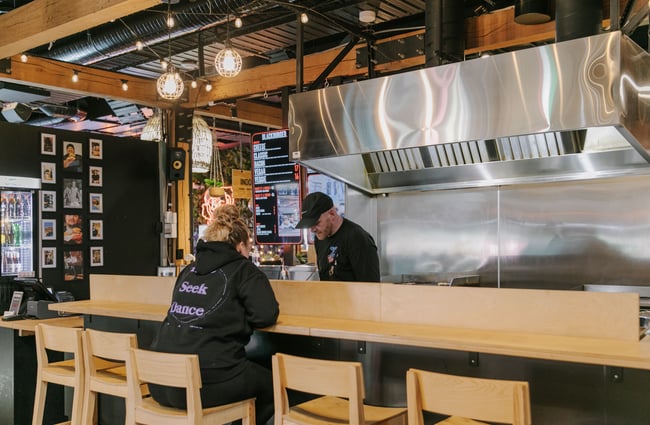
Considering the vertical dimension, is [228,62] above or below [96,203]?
above

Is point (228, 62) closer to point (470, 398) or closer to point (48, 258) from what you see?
point (470, 398)

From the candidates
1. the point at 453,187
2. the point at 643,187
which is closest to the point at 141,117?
the point at 453,187

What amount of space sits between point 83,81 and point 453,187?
424cm

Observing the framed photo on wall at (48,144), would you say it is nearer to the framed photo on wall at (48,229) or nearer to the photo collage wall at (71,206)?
the photo collage wall at (71,206)

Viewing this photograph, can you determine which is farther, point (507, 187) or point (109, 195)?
point (109, 195)

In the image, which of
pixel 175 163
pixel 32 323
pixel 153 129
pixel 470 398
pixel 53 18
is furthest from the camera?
pixel 175 163

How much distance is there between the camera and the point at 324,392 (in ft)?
8.38

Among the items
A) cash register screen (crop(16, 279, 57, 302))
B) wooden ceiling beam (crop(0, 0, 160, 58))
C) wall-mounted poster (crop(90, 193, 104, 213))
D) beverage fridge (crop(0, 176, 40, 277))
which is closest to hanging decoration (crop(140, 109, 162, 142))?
wall-mounted poster (crop(90, 193, 104, 213))

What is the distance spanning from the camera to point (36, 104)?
8.52 meters

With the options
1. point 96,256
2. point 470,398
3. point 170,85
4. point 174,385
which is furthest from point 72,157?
point 470,398

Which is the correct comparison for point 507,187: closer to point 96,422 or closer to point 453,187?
point 453,187

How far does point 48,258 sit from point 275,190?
244 cm

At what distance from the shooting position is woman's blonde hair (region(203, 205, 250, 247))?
3273mm

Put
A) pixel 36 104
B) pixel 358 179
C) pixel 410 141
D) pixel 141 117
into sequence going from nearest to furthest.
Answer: pixel 410 141, pixel 358 179, pixel 36 104, pixel 141 117
